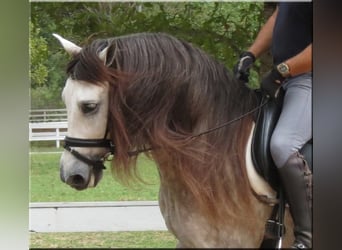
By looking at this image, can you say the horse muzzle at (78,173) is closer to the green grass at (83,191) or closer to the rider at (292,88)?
the green grass at (83,191)

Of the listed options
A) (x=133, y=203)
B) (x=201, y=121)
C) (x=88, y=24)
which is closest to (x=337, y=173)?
(x=201, y=121)

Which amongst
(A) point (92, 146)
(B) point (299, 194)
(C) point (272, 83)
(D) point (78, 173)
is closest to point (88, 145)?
(A) point (92, 146)

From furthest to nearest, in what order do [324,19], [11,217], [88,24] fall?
[88,24] < [324,19] < [11,217]

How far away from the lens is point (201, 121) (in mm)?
2924

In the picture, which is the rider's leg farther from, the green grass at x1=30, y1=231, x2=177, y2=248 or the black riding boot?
the green grass at x1=30, y1=231, x2=177, y2=248

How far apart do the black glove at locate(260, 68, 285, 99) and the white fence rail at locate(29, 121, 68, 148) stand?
1067mm

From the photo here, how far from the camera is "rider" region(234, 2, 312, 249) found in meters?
2.84

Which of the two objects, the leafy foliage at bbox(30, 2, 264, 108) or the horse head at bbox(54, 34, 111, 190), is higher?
the leafy foliage at bbox(30, 2, 264, 108)

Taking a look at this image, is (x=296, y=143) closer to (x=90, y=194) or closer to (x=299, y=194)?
(x=299, y=194)

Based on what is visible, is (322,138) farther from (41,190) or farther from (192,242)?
(41,190)

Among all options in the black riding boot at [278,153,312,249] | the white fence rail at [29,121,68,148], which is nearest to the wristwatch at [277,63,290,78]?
the black riding boot at [278,153,312,249]

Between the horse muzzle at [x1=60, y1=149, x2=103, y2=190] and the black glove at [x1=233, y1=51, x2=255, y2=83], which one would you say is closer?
the horse muzzle at [x1=60, y1=149, x2=103, y2=190]

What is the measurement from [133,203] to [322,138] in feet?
3.42

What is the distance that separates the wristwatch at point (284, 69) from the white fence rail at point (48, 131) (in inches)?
45.5
